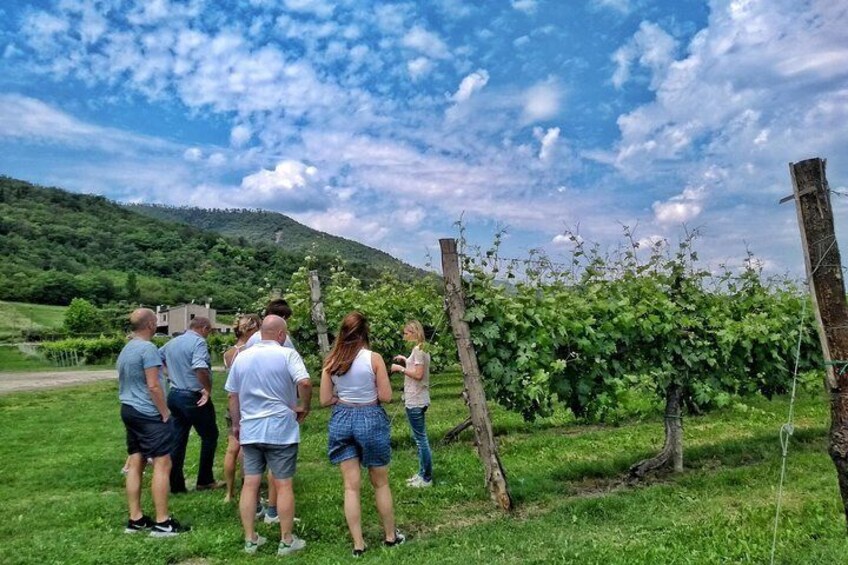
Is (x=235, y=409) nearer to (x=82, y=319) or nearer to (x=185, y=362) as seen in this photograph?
(x=185, y=362)

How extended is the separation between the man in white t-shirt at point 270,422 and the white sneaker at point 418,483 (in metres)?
2.07

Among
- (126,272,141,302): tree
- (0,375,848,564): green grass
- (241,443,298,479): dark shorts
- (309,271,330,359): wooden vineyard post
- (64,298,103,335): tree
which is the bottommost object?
(0,375,848,564): green grass

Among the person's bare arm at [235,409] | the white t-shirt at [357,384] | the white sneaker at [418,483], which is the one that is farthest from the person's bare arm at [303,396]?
the white sneaker at [418,483]

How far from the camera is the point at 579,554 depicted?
4543mm

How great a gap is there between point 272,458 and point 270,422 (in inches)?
11.8

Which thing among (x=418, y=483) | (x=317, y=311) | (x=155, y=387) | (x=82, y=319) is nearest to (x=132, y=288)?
(x=82, y=319)

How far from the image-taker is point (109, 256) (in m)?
94.3

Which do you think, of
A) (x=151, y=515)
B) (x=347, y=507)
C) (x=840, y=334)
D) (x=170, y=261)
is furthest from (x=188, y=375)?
(x=170, y=261)

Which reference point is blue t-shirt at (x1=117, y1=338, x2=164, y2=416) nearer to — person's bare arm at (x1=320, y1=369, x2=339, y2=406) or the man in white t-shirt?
the man in white t-shirt

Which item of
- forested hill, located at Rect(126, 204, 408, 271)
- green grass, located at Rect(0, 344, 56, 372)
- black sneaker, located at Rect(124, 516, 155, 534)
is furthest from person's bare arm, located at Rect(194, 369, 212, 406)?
forested hill, located at Rect(126, 204, 408, 271)

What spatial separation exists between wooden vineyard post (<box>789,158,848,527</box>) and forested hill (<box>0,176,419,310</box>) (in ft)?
174

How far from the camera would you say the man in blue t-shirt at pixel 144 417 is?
17.8 ft

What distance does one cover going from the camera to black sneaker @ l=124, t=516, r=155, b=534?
→ 216 inches

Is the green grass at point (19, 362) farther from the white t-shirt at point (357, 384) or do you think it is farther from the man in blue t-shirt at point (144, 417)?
the white t-shirt at point (357, 384)
